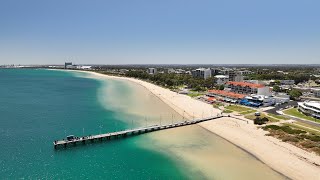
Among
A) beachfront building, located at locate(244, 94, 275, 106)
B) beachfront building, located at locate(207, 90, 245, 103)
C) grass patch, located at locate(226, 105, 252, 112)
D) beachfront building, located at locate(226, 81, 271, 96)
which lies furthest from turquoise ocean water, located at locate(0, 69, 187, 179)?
beachfront building, located at locate(226, 81, 271, 96)

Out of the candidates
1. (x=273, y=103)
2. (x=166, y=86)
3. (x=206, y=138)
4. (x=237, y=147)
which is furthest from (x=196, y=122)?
(x=166, y=86)

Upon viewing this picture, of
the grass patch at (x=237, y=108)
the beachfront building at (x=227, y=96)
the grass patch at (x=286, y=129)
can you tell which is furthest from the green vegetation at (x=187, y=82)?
the grass patch at (x=286, y=129)

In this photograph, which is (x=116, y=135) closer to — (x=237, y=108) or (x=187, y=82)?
(x=237, y=108)

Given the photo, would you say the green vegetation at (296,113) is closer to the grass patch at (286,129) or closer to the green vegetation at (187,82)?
the grass patch at (286,129)

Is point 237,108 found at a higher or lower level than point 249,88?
lower

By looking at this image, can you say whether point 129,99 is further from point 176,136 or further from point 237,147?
point 237,147

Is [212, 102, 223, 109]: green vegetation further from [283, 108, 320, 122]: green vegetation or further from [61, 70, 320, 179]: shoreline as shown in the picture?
[283, 108, 320, 122]: green vegetation

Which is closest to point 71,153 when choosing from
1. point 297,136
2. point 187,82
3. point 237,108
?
point 297,136
